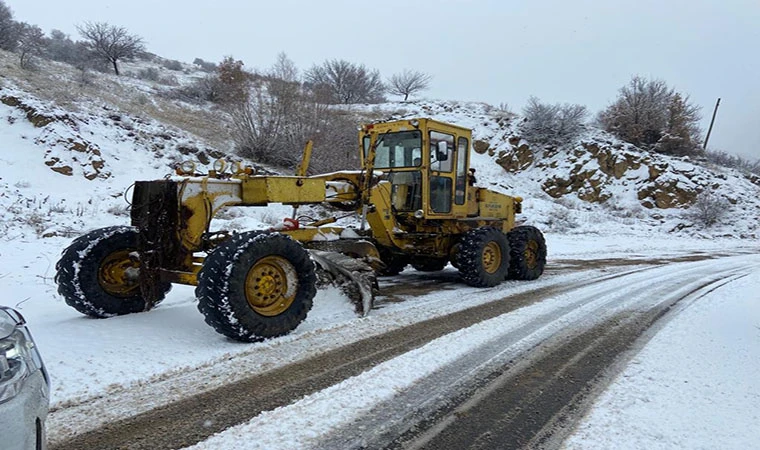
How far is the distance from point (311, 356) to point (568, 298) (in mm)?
4372

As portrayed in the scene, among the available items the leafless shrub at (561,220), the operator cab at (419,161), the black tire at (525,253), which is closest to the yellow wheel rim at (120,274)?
the operator cab at (419,161)

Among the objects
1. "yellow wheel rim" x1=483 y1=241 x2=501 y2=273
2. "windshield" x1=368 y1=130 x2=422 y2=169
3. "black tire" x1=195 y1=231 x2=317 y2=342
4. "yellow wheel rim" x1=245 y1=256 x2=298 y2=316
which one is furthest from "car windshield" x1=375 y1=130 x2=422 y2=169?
"yellow wheel rim" x1=245 y1=256 x2=298 y2=316

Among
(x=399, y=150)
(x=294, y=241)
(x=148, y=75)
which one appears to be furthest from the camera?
(x=148, y=75)

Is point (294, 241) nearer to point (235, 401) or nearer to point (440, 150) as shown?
point (235, 401)

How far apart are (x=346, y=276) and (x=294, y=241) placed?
1.28m

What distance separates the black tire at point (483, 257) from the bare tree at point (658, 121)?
23802mm

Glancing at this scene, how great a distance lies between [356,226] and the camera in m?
7.38

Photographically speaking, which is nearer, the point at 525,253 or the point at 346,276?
the point at 346,276

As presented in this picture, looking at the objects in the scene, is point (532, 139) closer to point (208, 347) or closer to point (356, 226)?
point (356, 226)

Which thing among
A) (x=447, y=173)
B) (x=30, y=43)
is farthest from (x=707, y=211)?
(x=30, y=43)

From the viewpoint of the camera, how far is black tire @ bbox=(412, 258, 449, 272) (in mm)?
8812

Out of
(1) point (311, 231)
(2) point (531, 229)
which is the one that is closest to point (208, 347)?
(1) point (311, 231)

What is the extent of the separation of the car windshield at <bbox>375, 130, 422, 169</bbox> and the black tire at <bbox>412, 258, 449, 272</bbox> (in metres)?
1.92

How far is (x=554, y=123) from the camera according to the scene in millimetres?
29219
